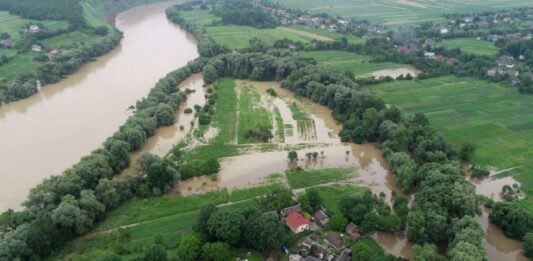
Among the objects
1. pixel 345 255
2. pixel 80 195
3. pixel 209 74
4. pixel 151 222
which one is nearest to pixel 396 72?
pixel 209 74

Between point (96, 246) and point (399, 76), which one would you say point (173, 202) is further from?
point (399, 76)

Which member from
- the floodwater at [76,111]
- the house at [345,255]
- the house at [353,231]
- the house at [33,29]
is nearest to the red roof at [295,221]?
the house at [353,231]

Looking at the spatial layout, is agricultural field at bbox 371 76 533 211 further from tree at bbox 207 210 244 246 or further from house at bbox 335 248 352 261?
tree at bbox 207 210 244 246

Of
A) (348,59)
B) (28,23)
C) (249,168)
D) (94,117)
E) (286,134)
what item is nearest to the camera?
(249,168)

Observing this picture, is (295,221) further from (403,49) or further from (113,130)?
(403,49)

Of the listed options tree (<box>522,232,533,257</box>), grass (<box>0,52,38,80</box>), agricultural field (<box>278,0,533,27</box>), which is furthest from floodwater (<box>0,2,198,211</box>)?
agricultural field (<box>278,0,533,27</box>)

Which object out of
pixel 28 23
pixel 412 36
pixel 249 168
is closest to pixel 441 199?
pixel 249 168

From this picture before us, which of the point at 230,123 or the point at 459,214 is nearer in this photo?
the point at 459,214
